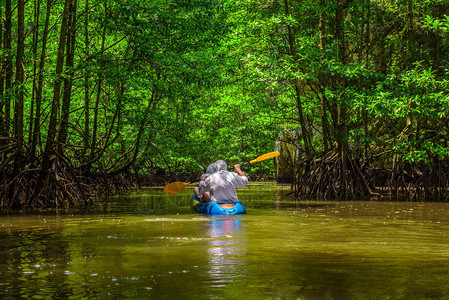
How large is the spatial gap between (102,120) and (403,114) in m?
14.9

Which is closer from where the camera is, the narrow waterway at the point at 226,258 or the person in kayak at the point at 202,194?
the narrow waterway at the point at 226,258

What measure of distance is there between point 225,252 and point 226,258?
39 cm

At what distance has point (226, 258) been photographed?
5.20 meters

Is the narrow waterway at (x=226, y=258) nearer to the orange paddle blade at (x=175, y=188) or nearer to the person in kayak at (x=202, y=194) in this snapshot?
the person in kayak at (x=202, y=194)

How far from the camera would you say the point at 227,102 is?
86.9ft

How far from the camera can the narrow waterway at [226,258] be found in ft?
12.6

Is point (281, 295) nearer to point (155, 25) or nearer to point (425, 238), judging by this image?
point (425, 238)

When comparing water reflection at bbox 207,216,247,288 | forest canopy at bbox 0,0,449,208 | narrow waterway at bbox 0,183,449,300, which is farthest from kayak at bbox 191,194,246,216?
forest canopy at bbox 0,0,449,208

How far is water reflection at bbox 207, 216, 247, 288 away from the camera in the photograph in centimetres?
435

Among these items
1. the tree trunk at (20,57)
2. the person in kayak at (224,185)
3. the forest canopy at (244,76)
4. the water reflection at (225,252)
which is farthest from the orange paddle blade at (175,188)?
the water reflection at (225,252)

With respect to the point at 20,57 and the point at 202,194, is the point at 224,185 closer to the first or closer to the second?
the point at 202,194

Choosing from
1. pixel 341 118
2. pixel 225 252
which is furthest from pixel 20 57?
pixel 341 118

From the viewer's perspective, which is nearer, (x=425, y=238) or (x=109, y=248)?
(x=109, y=248)

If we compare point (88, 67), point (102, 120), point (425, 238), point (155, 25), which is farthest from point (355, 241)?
point (102, 120)
